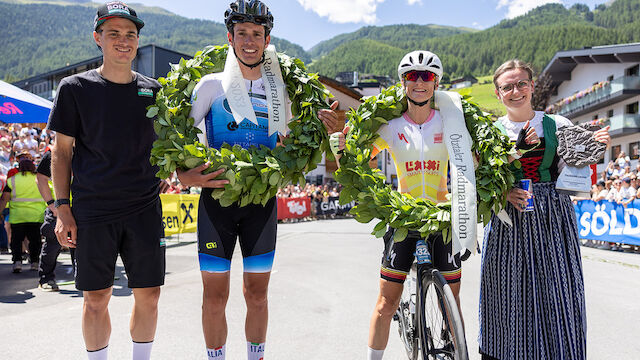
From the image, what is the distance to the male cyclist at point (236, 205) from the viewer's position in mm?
2949

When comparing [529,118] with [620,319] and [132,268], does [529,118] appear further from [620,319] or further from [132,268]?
[620,319]

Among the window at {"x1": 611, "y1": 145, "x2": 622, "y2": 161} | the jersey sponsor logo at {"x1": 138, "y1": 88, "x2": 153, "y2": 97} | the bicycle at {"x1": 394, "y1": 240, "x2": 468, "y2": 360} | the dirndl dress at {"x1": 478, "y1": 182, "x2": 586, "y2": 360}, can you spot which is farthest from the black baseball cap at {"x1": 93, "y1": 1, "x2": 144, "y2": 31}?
the window at {"x1": 611, "y1": 145, "x2": 622, "y2": 161}

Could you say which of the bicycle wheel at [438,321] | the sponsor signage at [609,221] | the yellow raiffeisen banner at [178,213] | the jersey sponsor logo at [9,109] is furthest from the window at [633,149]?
the jersey sponsor logo at [9,109]

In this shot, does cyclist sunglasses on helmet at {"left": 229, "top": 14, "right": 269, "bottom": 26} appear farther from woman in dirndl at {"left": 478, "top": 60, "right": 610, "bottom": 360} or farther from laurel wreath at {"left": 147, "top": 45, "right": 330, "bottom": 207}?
woman in dirndl at {"left": 478, "top": 60, "right": 610, "bottom": 360}

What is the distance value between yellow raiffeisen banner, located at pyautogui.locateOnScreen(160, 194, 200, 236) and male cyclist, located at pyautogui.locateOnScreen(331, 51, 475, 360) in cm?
1023

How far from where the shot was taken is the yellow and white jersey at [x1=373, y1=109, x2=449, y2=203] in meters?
3.32

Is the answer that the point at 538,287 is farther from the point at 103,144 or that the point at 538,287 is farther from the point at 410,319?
the point at 103,144

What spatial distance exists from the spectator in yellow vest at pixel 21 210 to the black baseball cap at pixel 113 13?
6.32 meters

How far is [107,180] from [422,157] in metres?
2.25

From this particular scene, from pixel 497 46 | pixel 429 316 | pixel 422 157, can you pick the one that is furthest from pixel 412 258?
pixel 497 46

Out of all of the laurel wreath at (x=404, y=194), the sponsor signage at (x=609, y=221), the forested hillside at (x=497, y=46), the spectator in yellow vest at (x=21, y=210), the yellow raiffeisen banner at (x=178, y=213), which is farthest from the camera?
the forested hillside at (x=497, y=46)

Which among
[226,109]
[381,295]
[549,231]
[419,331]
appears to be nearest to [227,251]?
[226,109]

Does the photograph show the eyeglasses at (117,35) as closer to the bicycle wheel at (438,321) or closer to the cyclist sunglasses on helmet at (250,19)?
the cyclist sunglasses on helmet at (250,19)

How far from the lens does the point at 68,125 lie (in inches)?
115
